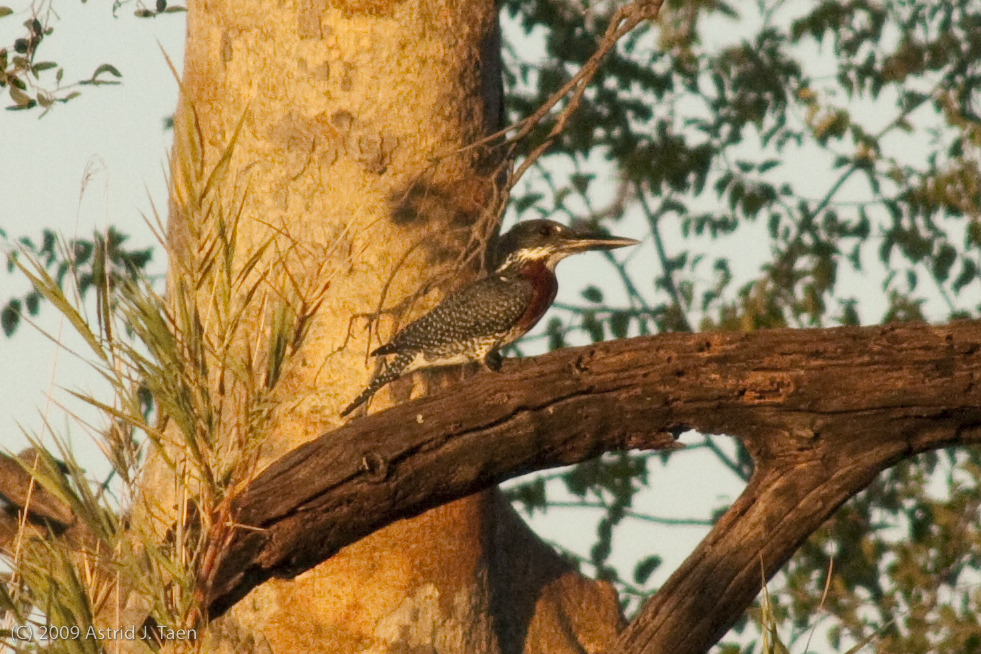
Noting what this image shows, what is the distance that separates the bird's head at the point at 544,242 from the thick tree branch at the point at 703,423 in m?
2.08

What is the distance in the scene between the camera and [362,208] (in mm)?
4262

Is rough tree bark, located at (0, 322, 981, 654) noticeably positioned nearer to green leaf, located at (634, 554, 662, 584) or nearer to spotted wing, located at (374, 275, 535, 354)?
spotted wing, located at (374, 275, 535, 354)

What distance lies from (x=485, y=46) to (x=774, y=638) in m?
2.72

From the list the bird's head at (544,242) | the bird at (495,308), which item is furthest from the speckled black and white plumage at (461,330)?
the bird's head at (544,242)

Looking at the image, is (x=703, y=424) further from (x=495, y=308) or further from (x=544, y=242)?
(x=544, y=242)

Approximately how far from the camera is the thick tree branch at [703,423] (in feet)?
10.2

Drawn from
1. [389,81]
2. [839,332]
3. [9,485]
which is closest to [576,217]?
[389,81]

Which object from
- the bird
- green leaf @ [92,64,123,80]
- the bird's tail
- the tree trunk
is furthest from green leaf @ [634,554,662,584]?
green leaf @ [92,64,123,80]

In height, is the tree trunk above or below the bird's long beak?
below

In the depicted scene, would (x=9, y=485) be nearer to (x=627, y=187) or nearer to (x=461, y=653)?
(x=461, y=653)

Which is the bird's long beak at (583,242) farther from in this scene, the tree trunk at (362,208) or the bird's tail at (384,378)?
the bird's tail at (384,378)

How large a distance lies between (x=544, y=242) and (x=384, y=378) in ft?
4.31

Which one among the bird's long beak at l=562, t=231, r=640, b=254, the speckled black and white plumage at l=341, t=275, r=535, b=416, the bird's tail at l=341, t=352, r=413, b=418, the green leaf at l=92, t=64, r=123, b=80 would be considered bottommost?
the bird's tail at l=341, t=352, r=413, b=418

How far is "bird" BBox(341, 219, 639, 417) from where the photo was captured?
4.26 m
